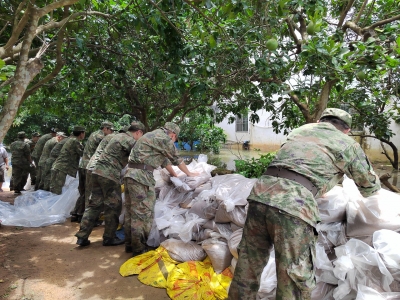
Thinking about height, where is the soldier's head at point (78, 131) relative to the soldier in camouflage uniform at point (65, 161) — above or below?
above

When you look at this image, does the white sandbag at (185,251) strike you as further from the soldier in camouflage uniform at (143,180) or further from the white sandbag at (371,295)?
the white sandbag at (371,295)

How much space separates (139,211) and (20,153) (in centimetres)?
488

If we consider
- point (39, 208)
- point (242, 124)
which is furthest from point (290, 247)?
point (242, 124)

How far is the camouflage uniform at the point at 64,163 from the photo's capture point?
553 centimetres

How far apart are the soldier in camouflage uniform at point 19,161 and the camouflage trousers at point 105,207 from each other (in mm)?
3948

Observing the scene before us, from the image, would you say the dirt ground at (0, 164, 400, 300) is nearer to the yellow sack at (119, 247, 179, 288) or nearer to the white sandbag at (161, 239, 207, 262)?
the yellow sack at (119, 247, 179, 288)

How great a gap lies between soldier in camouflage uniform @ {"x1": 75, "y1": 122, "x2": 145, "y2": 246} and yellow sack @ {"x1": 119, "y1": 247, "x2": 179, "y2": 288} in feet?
2.44

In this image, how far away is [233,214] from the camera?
2898 mm

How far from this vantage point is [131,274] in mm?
3076

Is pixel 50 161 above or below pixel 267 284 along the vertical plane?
above

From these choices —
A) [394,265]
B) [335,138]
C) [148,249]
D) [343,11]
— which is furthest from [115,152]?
[343,11]

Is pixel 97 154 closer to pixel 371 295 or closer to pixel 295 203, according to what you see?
pixel 295 203

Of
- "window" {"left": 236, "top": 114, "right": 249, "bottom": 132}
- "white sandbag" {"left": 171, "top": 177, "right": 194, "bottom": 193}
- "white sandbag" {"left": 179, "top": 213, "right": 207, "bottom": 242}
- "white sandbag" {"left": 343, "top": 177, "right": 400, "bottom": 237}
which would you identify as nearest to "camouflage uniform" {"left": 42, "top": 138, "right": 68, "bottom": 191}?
"white sandbag" {"left": 171, "top": 177, "right": 194, "bottom": 193}

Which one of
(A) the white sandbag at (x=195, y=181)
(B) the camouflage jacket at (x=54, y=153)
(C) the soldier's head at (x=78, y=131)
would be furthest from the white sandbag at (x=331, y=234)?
(B) the camouflage jacket at (x=54, y=153)
